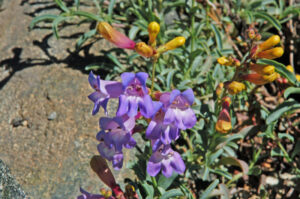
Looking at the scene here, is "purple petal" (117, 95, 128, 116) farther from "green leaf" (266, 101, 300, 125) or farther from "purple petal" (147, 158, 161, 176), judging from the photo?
"green leaf" (266, 101, 300, 125)

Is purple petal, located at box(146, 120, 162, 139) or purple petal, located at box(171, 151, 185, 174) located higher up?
purple petal, located at box(146, 120, 162, 139)

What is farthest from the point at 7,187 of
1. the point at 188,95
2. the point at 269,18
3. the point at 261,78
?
the point at 269,18

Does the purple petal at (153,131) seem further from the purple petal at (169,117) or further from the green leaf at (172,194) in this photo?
the green leaf at (172,194)

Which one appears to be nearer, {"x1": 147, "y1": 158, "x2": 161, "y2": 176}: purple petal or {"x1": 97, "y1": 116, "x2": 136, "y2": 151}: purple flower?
{"x1": 97, "y1": 116, "x2": 136, "y2": 151}: purple flower

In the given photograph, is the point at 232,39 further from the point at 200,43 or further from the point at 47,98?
the point at 47,98

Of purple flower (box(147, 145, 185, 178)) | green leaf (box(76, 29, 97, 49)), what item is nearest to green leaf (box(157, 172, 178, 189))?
purple flower (box(147, 145, 185, 178))

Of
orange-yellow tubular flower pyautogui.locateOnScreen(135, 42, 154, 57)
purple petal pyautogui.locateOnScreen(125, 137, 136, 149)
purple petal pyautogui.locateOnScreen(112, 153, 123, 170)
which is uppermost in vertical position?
orange-yellow tubular flower pyautogui.locateOnScreen(135, 42, 154, 57)

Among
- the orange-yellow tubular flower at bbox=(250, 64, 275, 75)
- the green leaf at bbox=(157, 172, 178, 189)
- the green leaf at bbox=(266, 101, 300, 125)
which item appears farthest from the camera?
the green leaf at bbox=(266, 101, 300, 125)

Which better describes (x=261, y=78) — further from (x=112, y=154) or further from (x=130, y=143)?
(x=112, y=154)
